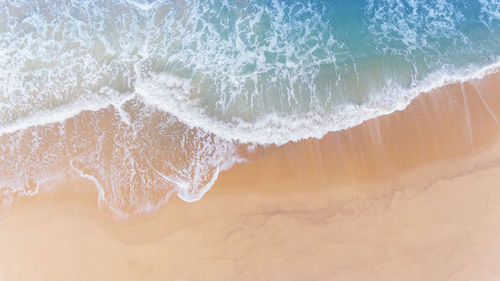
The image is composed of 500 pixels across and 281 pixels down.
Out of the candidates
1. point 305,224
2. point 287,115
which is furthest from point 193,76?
point 305,224

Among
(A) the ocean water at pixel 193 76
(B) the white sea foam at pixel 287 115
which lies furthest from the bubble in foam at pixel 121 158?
(B) the white sea foam at pixel 287 115

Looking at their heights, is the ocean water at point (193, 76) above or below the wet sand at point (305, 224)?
above

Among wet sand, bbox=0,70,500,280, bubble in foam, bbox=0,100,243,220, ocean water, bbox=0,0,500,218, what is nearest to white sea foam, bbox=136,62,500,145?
ocean water, bbox=0,0,500,218

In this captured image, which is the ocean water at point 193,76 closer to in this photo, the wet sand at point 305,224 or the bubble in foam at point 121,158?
the bubble in foam at point 121,158

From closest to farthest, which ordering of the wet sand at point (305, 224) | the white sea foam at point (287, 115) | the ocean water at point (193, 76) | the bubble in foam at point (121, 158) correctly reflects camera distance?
the wet sand at point (305, 224)
the bubble in foam at point (121, 158)
the ocean water at point (193, 76)
the white sea foam at point (287, 115)

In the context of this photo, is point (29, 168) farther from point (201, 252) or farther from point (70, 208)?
point (201, 252)

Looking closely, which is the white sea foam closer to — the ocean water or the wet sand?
the ocean water

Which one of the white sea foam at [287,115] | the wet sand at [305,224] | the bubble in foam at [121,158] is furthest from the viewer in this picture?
the white sea foam at [287,115]

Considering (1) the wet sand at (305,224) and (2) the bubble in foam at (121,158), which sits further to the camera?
(2) the bubble in foam at (121,158)
